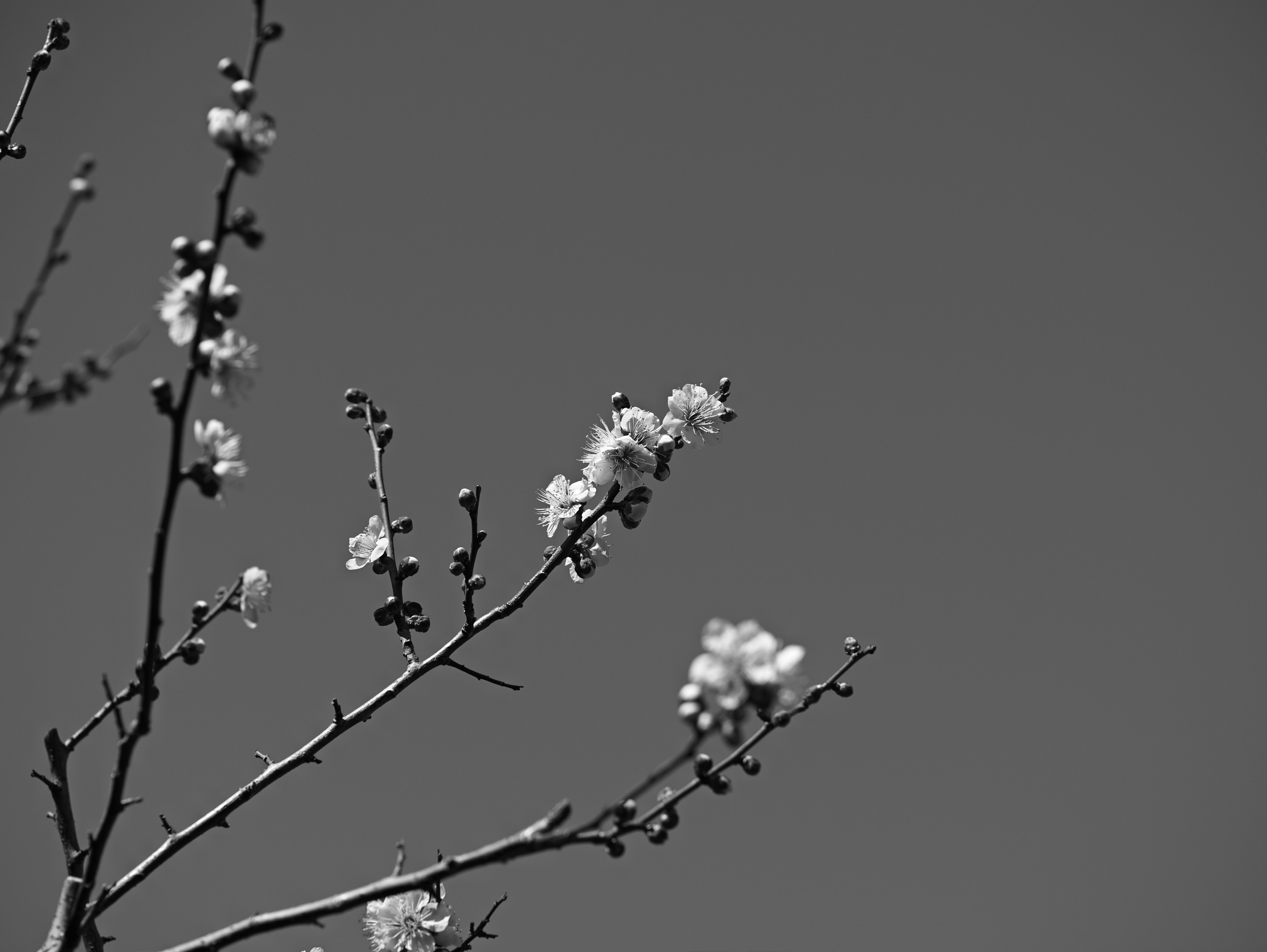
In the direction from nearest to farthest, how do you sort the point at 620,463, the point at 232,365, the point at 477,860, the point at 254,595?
the point at 477,860 → the point at 232,365 → the point at 254,595 → the point at 620,463

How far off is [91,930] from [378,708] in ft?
3.74

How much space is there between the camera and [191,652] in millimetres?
2971

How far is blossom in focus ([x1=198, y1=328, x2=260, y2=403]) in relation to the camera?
101 inches

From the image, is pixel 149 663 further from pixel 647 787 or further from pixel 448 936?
pixel 448 936

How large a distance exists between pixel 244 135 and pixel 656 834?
208cm

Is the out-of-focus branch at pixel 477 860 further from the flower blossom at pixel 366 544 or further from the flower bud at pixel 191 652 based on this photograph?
the flower blossom at pixel 366 544

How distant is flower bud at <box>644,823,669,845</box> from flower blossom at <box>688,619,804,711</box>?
15.6 inches

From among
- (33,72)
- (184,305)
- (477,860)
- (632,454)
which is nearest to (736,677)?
(477,860)

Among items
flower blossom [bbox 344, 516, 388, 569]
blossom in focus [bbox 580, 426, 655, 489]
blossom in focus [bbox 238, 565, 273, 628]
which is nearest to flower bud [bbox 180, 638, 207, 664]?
blossom in focus [bbox 238, 565, 273, 628]

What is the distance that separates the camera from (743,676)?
225 cm

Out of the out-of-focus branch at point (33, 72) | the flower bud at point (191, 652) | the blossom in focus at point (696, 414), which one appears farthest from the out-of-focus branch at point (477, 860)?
the out-of-focus branch at point (33, 72)

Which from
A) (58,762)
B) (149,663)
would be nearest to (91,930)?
(58,762)

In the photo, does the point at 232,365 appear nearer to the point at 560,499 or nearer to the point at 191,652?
the point at 191,652

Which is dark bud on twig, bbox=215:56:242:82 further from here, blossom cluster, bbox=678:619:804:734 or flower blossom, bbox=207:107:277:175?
blossom cluster, bbox=678:619:804:734
